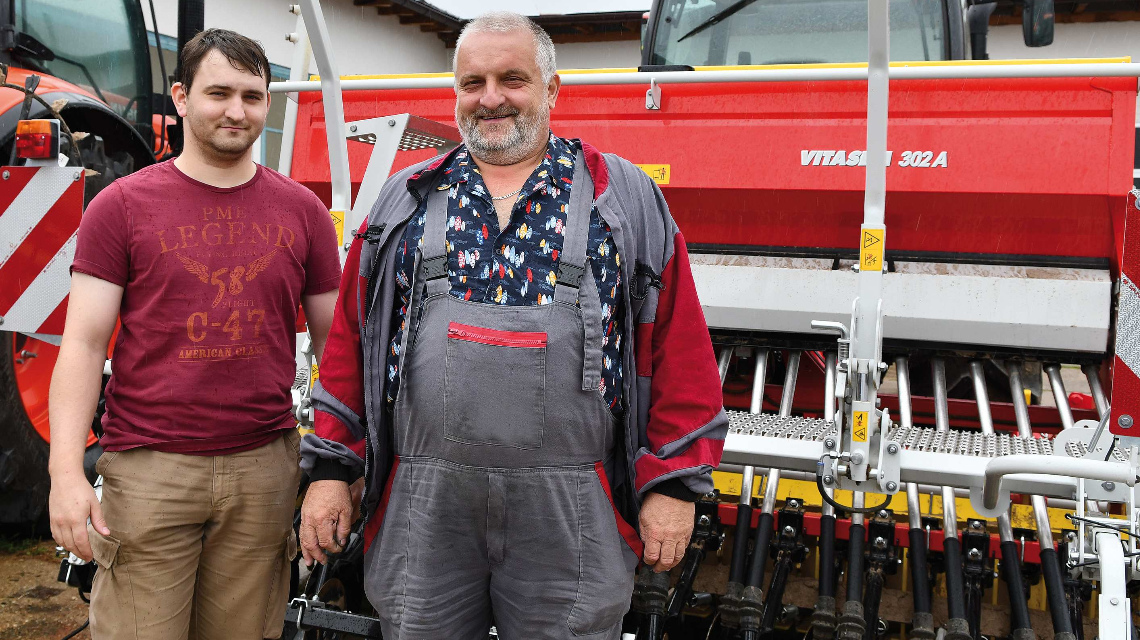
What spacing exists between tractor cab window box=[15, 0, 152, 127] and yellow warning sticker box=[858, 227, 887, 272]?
3.41 meters

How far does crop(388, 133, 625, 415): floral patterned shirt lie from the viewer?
1.75m

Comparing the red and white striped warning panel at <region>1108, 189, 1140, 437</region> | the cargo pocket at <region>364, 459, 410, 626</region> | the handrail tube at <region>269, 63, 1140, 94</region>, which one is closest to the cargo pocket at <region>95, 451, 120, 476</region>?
the cargo pocket at <region>364, 459, 410, 626</region>

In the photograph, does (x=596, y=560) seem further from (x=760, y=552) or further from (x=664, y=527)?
(x=760, y=552)

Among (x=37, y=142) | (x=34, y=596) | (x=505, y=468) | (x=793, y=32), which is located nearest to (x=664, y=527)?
(x=505, y=468)

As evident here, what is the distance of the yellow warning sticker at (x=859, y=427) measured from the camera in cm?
243

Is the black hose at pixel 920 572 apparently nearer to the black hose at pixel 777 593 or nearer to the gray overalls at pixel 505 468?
the black hose at pixel 777 593

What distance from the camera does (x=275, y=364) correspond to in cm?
213

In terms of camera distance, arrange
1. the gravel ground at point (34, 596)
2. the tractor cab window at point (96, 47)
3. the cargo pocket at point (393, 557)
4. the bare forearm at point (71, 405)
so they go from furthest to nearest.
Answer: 1. the tractor cab window at point (96, 47)
2. the gravel ground at point (34, 596)
3. the bare forearm at point (71, 405)
4. the cargo pocket at point (393, 557)

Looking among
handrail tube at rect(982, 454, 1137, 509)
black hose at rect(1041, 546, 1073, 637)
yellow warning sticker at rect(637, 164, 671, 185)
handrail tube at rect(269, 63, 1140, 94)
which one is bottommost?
black hose at rect(1041, 546, 1073, 637)

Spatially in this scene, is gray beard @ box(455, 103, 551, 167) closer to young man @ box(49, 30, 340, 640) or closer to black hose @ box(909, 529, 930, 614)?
young man @ box(49, 30, 340, 640)

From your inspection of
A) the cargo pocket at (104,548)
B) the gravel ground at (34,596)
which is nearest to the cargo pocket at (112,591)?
the cargo pocket at (104,548)

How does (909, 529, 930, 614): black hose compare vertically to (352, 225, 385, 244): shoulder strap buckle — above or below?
below

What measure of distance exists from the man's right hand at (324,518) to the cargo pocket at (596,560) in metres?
0.47

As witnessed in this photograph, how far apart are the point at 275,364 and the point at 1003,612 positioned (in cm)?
216
